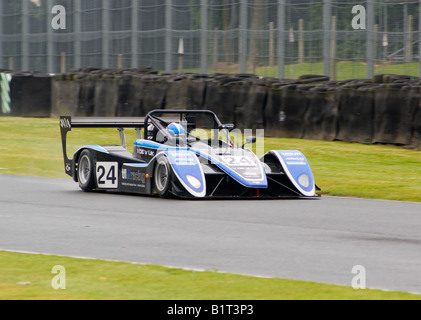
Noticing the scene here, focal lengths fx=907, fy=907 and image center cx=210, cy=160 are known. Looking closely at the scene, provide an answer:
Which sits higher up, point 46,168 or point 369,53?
point 369,53

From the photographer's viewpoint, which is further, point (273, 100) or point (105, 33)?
point (105, 33)

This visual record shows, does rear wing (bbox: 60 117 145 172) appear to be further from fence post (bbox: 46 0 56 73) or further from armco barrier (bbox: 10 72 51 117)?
fence post (bbox: 46 0 56 73)

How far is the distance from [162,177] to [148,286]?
570 cm

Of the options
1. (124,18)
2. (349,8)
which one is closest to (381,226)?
(349,8)

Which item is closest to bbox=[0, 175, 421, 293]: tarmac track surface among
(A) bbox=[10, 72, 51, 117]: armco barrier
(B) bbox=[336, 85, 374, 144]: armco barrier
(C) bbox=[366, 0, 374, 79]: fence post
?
(B) bbox=[336, 85, 374, 144]: armco barrier

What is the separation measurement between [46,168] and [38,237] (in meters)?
8.11

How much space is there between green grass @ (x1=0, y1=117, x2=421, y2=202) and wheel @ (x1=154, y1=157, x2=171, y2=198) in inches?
105

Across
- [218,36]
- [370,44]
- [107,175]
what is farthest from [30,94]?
[107,175]

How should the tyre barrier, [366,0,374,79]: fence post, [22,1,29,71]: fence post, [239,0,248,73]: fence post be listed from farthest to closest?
[22,1,29,71]: fence post, [239,0,248,73]: fence post, [366,0,374,79]: fence post, the tyre barrier

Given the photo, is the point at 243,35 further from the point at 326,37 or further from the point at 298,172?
the point at 298,172

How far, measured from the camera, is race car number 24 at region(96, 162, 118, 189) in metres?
12.7

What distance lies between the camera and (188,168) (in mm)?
11391

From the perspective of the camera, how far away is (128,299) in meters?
5.79
